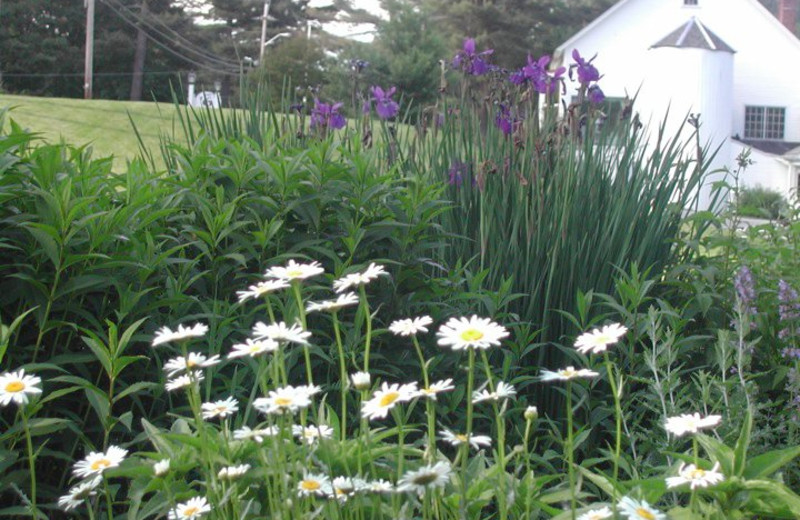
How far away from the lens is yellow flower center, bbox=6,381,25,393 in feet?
4.50

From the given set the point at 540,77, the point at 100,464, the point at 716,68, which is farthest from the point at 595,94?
the point at 716,68

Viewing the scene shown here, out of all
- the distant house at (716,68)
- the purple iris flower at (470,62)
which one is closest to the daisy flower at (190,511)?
the purple iris flower at (470,62)

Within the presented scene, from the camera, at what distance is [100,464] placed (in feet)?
4.72

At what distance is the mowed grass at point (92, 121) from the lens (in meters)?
18.9

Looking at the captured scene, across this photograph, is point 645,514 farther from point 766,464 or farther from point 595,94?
point 595,94

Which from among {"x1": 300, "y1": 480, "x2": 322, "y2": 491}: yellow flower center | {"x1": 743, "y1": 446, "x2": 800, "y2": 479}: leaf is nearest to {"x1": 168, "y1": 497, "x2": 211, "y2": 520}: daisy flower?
{"x1": 300, "y1": 480, "x2": 322, "y2": 491}: yellow flower center

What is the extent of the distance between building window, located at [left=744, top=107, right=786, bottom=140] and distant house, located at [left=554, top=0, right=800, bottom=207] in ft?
0.12

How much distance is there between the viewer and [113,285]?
2.33m

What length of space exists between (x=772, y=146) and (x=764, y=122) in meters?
1.32

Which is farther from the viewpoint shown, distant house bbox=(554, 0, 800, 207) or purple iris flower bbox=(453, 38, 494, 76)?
distant house bbox=(554, 0, 800, 207)

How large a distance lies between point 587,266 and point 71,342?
1905 mm

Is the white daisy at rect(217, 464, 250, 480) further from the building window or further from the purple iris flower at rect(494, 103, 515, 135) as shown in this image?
the building window

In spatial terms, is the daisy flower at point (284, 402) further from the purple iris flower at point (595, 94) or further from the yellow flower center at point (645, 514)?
the purple iris flower at point (595, 94)

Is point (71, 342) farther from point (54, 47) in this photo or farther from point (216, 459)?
point (54, 47)
